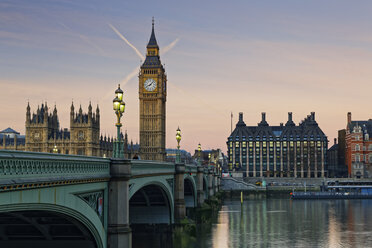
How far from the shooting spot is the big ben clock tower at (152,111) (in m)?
188

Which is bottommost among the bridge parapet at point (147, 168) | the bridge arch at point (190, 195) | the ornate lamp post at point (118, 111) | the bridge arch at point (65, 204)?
the bridge arch at point (190, 195)

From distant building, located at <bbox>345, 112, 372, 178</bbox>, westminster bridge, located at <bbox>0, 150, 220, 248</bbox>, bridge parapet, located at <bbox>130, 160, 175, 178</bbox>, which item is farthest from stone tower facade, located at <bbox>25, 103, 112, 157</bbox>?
westminster bridge, located at <bbox>0, 150, 220, 248</bbox>

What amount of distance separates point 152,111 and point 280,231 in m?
125

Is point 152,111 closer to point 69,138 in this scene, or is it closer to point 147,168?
point 69,138

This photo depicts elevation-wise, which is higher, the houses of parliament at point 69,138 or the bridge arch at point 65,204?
the houses of parliament at point 69,138

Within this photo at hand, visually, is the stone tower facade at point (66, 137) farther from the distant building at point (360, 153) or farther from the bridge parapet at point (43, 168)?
the bridge parapet at point (43, 168)

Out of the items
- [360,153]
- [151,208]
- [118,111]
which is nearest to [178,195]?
[151,208]

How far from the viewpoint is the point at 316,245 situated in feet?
191

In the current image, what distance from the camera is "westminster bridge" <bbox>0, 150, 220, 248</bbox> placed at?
16.0 metres

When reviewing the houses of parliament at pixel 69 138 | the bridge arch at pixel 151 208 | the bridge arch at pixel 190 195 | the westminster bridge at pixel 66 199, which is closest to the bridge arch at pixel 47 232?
the westminster bridge at pixel 66 199

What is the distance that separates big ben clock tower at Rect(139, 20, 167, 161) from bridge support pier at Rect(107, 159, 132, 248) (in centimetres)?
15870

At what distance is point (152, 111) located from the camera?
190375mm

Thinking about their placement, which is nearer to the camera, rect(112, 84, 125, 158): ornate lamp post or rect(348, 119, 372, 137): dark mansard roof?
rect(112, 84, 125, 158): ornate lamp post

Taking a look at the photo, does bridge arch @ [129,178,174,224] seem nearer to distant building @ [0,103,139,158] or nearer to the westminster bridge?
the westminster bridge
